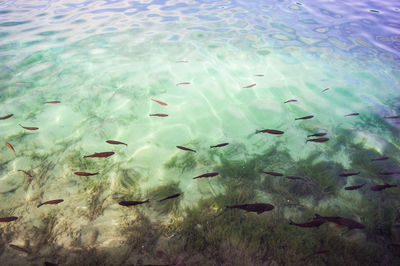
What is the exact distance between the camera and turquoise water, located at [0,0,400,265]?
7.82 feet

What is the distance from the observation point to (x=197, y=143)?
12.7 ft

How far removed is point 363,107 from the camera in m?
4.86

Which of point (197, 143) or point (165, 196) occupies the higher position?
point (197, 143)

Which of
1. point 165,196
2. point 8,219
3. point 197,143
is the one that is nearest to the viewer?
point 8,219

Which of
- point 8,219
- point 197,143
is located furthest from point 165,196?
point 8,219

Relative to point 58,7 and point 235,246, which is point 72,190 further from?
point 58,7

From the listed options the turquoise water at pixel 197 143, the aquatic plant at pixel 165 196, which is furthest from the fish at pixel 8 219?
the aquatic plant at pixel 165 196

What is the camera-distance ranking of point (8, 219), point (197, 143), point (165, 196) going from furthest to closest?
point (197, 143), point (165, 196), point (8, 219)

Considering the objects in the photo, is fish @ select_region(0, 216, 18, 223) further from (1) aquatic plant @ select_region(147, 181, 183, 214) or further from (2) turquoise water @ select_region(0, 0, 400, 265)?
(1) aquatic plant @ select_region(147, 181, 183, 214)

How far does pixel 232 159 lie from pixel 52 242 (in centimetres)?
291

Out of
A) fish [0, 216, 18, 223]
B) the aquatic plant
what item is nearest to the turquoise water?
the aquatic plant

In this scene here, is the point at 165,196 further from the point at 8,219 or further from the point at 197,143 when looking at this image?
the point at 8,219

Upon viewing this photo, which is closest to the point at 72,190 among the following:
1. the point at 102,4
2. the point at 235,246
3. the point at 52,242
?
the point at 52,242

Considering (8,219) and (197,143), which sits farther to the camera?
(197,143)
